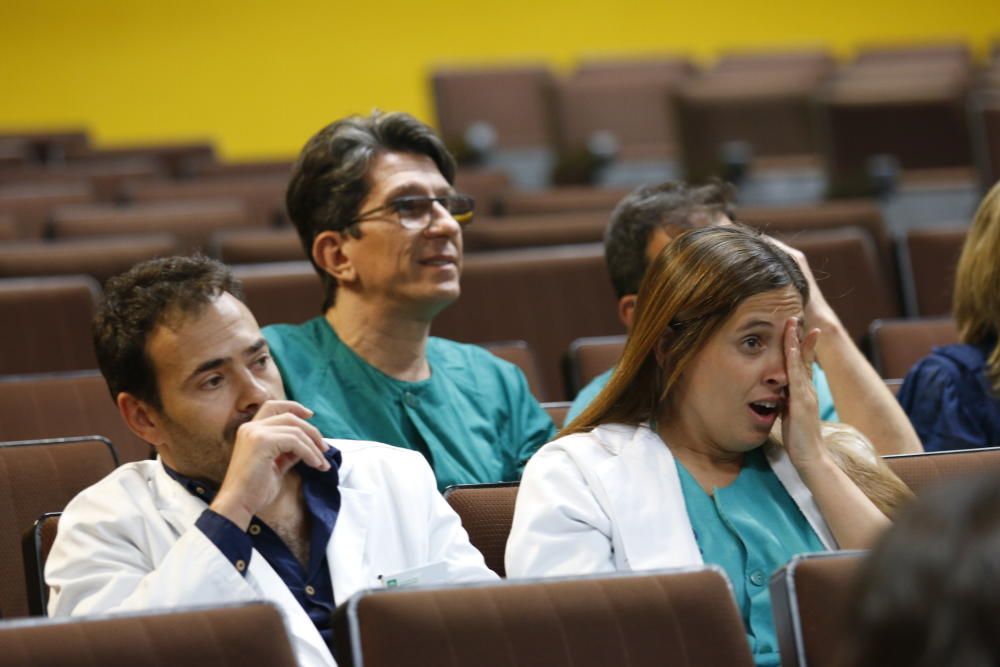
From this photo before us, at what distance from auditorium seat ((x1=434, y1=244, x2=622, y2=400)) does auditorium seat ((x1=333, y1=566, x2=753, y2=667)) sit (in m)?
1.29

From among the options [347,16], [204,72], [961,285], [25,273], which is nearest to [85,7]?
[204,72]

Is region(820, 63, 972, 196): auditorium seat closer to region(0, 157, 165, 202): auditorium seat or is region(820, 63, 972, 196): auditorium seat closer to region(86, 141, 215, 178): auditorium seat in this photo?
region(0, 157, 165, 202): auditorium seat

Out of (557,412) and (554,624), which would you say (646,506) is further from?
(557,412)

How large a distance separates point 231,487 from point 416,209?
0.65 meters

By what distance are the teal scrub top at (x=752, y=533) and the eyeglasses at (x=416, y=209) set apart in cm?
54

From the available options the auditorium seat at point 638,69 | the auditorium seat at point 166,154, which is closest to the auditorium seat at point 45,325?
the auditorium seat at point 166,154

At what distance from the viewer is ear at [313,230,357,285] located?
1.76 metres

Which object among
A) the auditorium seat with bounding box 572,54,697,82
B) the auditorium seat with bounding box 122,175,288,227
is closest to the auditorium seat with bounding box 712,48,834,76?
the auditorium seat with bounding box 572,54,697,82

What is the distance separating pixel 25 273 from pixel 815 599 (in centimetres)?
185

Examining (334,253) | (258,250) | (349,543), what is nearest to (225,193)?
(258,250)

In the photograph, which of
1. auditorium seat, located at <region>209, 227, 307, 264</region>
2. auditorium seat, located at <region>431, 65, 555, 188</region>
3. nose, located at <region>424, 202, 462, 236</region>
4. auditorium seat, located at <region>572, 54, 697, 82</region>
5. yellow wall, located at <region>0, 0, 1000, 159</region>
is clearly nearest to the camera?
nose, located at <region>424, 202, 462, 236</region>

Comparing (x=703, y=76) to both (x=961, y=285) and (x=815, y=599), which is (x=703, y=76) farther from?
(x=815, y=599)

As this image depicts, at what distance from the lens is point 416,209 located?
5.77 feet

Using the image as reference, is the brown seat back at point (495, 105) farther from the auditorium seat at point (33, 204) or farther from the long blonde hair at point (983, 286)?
the long blonde hair at point (983, 286)
